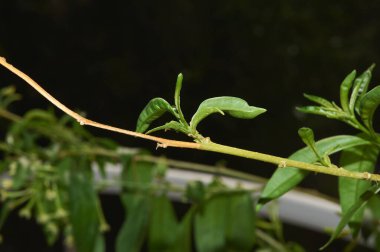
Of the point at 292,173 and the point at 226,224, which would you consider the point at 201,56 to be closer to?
the point at 226,224

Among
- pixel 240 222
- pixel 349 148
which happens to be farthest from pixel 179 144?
pixel 240 222

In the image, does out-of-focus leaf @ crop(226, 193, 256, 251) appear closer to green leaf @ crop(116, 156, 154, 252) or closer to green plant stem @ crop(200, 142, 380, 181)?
green leaf @ crop(116, 156, 154, 252)

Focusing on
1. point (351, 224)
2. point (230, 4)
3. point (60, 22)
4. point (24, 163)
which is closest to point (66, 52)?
point (60, 22)

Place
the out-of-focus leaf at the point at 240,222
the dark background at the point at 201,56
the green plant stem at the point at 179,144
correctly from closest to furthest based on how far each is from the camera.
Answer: the green plant stem at the point at 179,144 < the out-of-focus leaf at the point at 240,222 < the dark background at the point at 201,56

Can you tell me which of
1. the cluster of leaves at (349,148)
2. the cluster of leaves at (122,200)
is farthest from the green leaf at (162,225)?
the cluster of leaves at (349,148)

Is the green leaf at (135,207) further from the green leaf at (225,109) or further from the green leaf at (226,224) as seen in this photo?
the green leaf at (225,109)

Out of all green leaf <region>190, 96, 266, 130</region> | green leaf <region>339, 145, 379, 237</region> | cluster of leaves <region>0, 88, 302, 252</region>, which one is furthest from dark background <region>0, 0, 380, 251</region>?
green leaf <region>190, 96, 266, 130</region>

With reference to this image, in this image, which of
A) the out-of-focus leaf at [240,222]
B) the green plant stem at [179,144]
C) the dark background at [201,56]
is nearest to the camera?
the green plant stem at [179,144]
